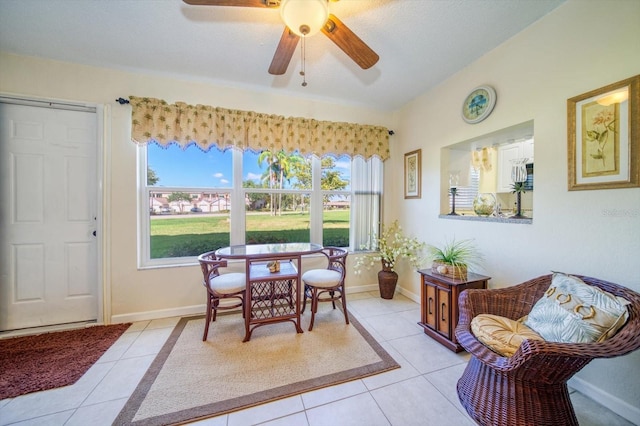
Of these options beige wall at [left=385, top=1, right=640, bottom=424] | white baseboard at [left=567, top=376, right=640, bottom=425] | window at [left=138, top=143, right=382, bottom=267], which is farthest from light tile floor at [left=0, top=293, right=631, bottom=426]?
window at [left=138, top=143, right=382, bottom=267]

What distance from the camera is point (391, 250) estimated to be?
3107 millimetres

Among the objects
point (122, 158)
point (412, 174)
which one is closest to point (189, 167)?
point (122, 158)

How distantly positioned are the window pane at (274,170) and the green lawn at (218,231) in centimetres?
41

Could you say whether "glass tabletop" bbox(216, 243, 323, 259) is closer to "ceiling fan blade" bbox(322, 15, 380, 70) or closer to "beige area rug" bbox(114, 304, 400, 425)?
"beige area rug" bbox(114, 304, 400, 425)

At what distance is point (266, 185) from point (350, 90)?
1.60 m

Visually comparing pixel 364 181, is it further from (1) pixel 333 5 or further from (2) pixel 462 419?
(2) pixel 462 419

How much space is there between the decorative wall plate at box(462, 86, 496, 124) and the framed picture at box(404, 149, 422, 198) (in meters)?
0.72

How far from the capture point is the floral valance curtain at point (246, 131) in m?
2.48

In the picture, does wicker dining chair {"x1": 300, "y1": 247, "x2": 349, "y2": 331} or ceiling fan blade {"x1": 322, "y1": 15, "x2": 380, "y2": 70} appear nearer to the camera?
ceiling fan blade {"x1": 322, "y1": 15, "x2": 380, "y2": 70}

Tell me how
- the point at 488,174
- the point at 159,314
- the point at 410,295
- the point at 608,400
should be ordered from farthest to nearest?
1. the point at 488,174
2. the point at 410,295
3. the point at 159,314
4. the point at 608,400

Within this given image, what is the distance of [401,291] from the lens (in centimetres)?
335

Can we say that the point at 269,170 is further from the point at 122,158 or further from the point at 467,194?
the point at 467,194

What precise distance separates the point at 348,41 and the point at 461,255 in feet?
7.15

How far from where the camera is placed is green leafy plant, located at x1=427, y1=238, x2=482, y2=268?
218 cm
